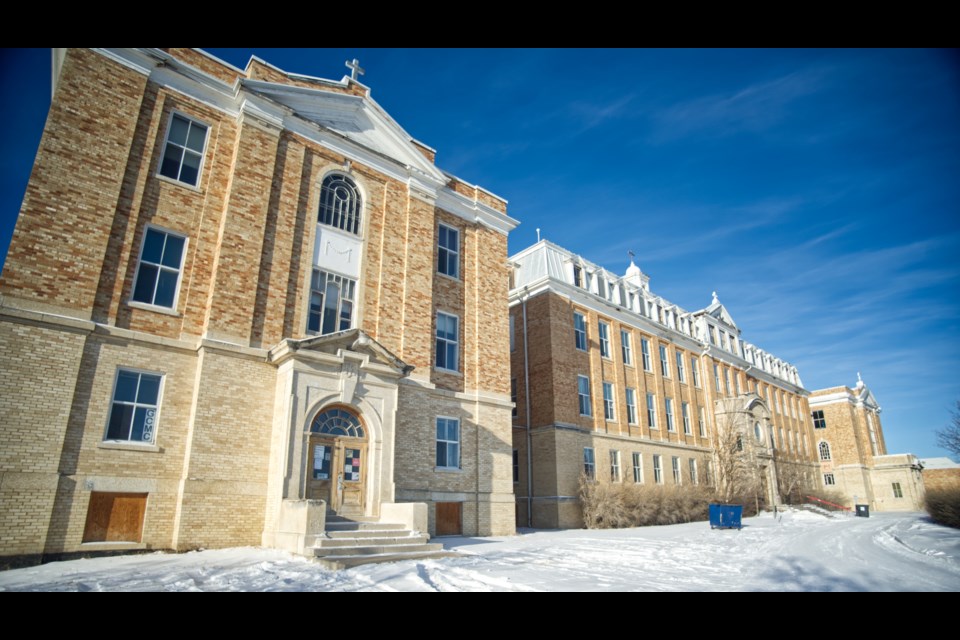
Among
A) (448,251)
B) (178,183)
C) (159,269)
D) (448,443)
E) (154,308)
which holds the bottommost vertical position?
(448,443)

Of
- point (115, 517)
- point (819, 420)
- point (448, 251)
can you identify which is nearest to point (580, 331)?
point (448, 251)

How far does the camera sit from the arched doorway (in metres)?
14.6

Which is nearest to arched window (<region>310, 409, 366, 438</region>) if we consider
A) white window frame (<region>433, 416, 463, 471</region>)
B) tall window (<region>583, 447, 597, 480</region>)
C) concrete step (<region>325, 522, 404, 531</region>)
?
concrete step (<region>325, 522, 404, 531</region>)

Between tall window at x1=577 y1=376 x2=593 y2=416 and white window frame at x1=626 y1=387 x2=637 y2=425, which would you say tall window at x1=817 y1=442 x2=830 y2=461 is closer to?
white window frame at x1=626 y1=387 x2=637 y2=425

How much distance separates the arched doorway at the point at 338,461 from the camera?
14.6 meters

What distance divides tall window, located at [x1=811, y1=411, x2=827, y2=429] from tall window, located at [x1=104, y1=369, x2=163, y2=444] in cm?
6240

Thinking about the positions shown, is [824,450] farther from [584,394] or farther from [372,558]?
[372,558]

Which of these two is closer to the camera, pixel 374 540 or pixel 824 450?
pixel 374 540

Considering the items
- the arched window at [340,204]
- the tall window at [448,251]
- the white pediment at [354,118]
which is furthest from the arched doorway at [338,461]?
the white pediment at [354,118]

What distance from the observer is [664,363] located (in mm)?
36000

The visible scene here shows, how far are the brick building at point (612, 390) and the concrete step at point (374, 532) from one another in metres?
12.4

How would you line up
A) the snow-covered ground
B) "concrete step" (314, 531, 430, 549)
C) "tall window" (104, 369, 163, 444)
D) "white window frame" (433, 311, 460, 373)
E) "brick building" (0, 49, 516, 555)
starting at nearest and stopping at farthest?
1. the snow-covered ground
2. "concrete step" (314, 531, 430, 549)
3. "brick building" (0, 49, 516, 555)
4. "tall window" (104, 369, 163, 444)
5. "white window frame" (433, 311, 460, 373)

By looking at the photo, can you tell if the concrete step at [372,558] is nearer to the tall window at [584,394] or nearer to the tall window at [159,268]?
the tall window at [159,268]

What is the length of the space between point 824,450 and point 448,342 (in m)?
53.3
